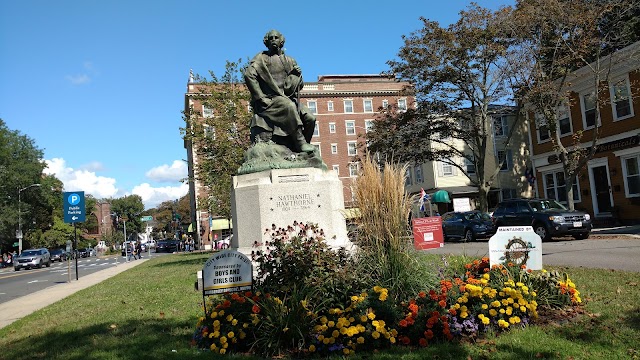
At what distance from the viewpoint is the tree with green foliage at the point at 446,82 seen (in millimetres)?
21844

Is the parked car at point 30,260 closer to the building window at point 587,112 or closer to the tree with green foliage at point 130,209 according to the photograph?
the building window at point 587,112

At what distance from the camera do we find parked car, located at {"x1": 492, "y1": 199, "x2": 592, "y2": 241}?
57.9 ft

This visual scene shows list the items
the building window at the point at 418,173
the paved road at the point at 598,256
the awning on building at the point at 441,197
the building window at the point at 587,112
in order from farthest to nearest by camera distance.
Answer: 1. the building window at the point at 418,173
2. the awning on building at the point at 441,197
3. the building window at the point at 587,112
4. the paved road at the point at 598,256

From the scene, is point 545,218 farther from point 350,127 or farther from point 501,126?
point 350,127

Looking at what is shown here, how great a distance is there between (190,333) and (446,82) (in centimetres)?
2024

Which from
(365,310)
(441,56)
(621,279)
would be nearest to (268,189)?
(365,310)

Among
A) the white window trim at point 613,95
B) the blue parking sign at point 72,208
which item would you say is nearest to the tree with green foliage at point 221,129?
the blue parking sign at point 72,208

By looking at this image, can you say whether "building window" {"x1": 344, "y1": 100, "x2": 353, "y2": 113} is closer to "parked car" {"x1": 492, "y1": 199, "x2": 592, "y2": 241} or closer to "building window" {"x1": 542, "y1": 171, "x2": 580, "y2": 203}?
"building window" {"x1": 542, "y1": 171, "x2": 580, "y2": 203}

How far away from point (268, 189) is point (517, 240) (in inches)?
149

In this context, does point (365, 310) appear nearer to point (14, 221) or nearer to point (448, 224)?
point (448, 224)

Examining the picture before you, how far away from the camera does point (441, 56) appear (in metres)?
22.6

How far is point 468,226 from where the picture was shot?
76.8 feet

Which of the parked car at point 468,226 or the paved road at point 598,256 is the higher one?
the parked car at point 468,226

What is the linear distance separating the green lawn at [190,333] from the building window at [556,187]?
2207cm
